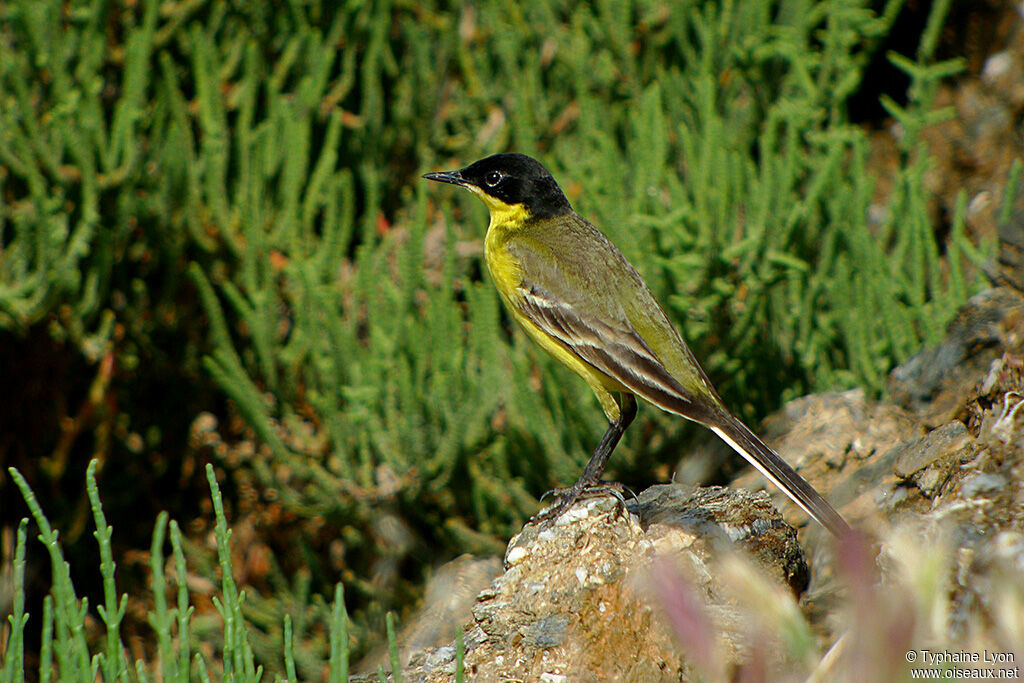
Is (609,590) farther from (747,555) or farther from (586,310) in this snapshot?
(586,310)

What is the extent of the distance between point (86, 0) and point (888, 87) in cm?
552

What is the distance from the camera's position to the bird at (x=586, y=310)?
3.70 m

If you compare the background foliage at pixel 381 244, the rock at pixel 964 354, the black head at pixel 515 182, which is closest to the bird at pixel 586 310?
the black head at pixel 515 182

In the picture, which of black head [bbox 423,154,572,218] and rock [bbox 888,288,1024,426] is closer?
rock [bbox 888,288,1024,426]

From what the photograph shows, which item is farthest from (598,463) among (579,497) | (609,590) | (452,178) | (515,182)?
(452,178)

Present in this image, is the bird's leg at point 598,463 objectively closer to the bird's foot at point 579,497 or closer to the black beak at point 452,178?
the bird's foot at point 579,497

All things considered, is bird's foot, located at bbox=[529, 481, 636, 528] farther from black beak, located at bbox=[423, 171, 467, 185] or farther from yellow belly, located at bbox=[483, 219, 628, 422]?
black beak, located at bbox=[423, 171, 467, 185]

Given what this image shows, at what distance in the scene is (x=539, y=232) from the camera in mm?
4465

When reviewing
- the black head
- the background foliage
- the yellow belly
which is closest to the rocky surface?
the yellow belly

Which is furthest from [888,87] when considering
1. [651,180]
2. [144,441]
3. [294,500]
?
[144,441]

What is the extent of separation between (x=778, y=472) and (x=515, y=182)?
6.44 ft

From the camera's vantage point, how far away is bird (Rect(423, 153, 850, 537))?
12.1 ft

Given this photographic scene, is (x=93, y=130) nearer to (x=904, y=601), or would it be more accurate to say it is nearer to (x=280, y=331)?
(x=280, y=331)

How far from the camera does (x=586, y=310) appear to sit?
13.3 ft
